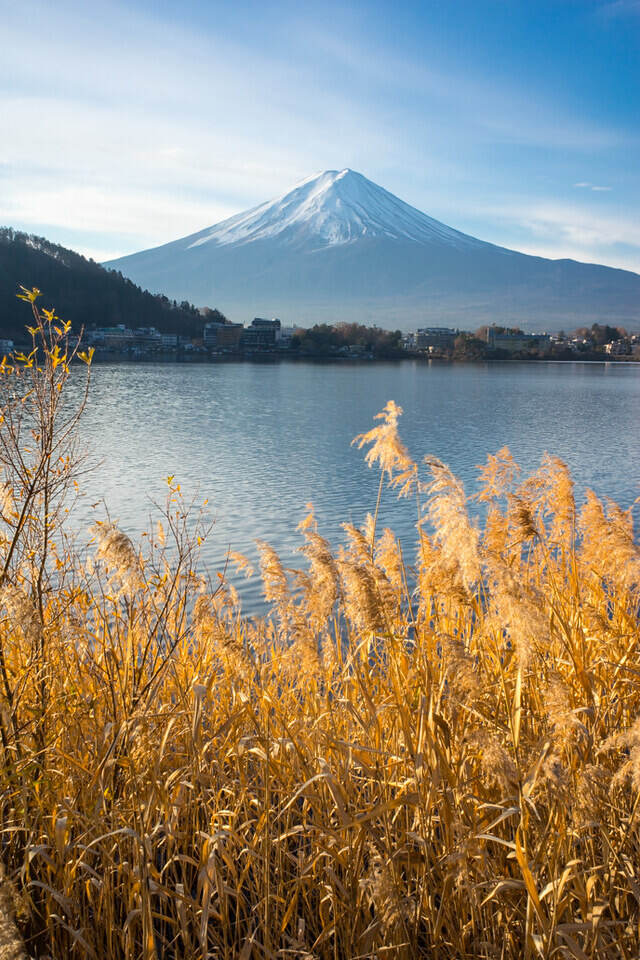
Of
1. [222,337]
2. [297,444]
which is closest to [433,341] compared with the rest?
[222,337]

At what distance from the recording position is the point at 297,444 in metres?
26.5

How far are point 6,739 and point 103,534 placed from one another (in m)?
0.93

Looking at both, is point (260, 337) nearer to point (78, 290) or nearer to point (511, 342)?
point (78, 290)

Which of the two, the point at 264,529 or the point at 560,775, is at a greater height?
the point at 560,775

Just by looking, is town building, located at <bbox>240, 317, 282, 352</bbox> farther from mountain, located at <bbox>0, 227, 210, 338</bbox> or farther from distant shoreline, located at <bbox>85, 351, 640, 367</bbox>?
mountain, located at <bbox>0, 227, 210, 338</bbox>

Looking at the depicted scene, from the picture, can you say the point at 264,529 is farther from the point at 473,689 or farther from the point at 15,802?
the point at 473,689

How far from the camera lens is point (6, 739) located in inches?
105

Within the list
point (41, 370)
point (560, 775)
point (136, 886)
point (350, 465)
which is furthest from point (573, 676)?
point (350, 465)

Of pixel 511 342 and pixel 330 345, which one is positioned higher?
pixel 511 342

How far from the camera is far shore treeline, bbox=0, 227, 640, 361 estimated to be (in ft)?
343

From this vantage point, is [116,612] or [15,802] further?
[116,612]

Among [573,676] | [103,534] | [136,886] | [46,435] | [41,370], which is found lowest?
[136,886]

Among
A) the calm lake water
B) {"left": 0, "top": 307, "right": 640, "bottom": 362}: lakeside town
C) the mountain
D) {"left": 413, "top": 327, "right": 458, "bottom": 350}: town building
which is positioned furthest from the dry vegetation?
{"left": 413, "top": 327, "right": 458, "bottom": 350}: town building

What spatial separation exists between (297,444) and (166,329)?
103m
